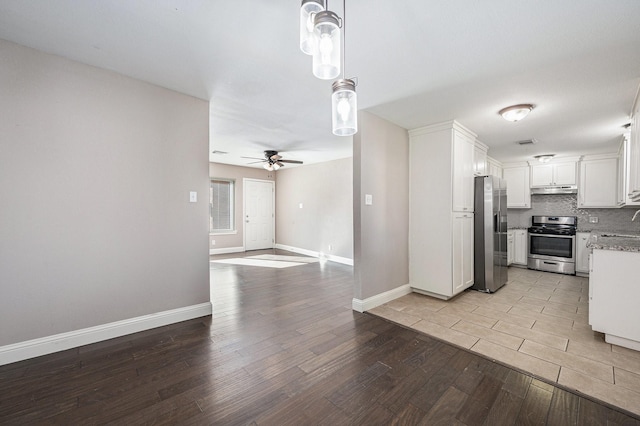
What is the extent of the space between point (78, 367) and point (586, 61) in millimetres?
4638

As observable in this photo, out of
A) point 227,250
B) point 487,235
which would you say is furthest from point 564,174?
point 227,250

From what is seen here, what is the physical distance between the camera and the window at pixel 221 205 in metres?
7.25

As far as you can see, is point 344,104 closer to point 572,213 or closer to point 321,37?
point 321,37

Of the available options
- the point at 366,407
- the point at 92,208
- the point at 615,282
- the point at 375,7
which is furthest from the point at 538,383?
the point at 92,208

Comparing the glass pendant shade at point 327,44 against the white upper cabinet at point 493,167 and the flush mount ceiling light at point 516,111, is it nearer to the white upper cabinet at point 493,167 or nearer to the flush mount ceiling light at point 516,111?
the flush mount ceiling light at point 516,111

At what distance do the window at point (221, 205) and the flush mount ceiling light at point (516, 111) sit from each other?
21.0 ft

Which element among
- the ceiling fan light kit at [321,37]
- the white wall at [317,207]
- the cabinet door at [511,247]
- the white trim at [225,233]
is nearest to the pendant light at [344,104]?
the ceiling fan light kit at [321,37]

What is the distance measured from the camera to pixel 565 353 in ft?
7.44

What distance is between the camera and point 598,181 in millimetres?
5059

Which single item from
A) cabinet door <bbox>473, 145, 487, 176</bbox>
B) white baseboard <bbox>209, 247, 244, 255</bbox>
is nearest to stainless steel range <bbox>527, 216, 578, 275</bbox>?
cabinet door <bbox>473, 145, 487, 176</bbox>

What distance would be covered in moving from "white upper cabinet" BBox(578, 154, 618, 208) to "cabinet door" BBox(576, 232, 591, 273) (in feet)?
2.23

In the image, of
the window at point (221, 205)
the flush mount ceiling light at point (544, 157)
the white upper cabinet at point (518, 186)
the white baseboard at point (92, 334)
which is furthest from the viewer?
the window at point (221, 205)

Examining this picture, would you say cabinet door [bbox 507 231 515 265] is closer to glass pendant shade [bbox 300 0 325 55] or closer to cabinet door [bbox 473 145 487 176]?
cabinet door [bbox 473 145 487 176]

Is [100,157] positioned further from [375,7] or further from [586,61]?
[586,61]
